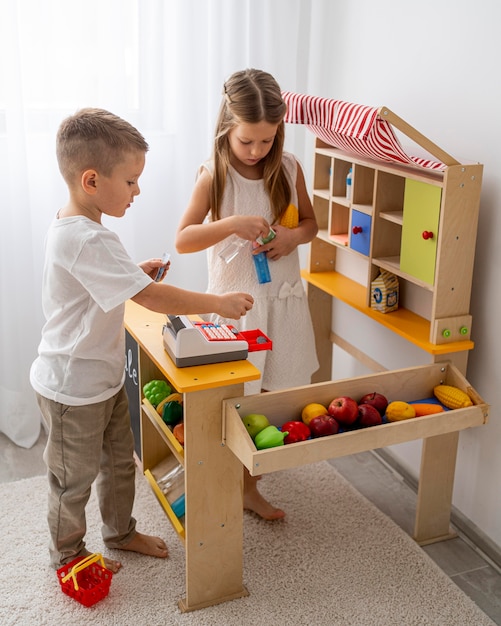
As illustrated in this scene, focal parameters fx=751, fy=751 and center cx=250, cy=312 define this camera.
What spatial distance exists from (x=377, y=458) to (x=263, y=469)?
3.51 feet

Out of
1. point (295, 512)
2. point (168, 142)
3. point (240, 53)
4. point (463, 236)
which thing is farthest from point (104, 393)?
point (240, 53)

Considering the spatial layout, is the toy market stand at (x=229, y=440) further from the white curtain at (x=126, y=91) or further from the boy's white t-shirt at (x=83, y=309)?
the white curtain at (x=126, y=91)

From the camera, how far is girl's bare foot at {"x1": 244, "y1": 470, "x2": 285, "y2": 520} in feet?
6.99

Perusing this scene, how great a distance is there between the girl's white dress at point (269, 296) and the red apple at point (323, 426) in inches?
13.1

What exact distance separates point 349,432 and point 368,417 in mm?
84

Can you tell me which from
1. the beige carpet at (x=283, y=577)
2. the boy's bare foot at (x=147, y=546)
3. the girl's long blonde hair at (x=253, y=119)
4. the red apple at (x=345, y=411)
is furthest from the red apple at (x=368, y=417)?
the boy's bare foot at (x=147, y=546)

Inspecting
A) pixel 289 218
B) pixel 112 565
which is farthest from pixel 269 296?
pixel 112 565

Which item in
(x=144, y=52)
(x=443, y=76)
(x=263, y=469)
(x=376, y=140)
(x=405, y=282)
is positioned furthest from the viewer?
(x=144, y=52)

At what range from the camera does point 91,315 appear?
5.36 feet

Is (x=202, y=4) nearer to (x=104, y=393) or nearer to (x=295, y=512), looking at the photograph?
(x=104, y=393)

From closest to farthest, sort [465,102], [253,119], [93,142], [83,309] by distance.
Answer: [93,142]
[83,309]
[253,119]
[465,102]

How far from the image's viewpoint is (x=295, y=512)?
2178 mm

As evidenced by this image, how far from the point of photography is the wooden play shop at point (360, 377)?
164 cm

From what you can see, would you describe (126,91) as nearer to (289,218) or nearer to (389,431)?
(289,218)
